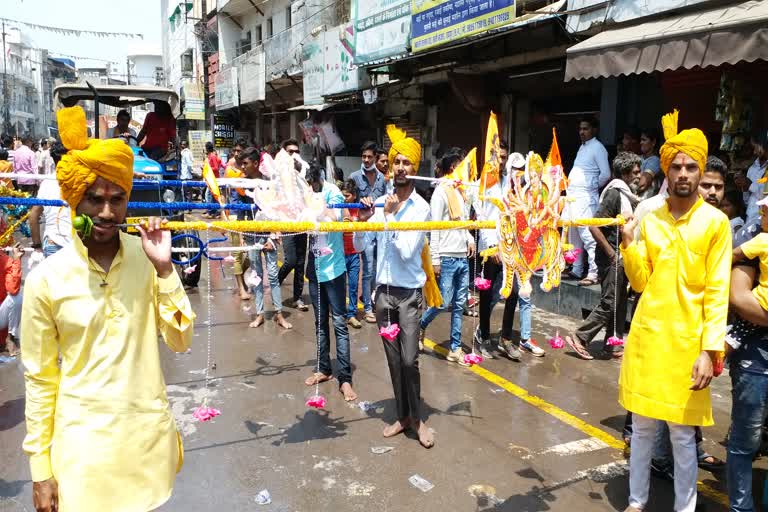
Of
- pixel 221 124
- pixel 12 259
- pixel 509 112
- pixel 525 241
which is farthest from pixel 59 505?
pixel 221 124

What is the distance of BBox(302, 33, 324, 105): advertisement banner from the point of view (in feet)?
52.1

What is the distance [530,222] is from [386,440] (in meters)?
1.83

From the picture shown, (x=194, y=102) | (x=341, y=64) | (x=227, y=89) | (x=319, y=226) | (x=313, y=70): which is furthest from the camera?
(x=194, y=102)

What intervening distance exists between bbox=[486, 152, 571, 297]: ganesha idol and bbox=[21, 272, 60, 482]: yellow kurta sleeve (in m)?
2.60

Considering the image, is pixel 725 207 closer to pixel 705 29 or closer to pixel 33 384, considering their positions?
pixel 705 29

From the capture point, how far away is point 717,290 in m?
2.95

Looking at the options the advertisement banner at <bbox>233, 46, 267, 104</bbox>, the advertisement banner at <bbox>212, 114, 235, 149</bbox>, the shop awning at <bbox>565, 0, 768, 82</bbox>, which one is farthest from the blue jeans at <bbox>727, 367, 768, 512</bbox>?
the advertisement banner at <bbox>212, 114, 235, 149</bbox>

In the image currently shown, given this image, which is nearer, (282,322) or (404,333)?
(404,333)

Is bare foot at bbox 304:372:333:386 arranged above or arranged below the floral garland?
below

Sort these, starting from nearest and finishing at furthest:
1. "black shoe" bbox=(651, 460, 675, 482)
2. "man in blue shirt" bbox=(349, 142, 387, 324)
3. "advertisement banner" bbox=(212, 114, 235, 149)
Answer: "black shoe" bbox=(651, 460, 675, 482) < "man in blue shirt" bbox=(349, 142, 387, 324) < "advertisement banner" bbox=(212, 114, 235, 149)

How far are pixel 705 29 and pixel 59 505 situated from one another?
654cm

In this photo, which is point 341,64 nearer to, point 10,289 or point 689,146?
point 10,289

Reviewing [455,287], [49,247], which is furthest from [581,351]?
[49,247]

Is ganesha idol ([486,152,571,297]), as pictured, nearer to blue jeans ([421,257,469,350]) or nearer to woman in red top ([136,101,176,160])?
blue jeans ([421,257,469,350])
